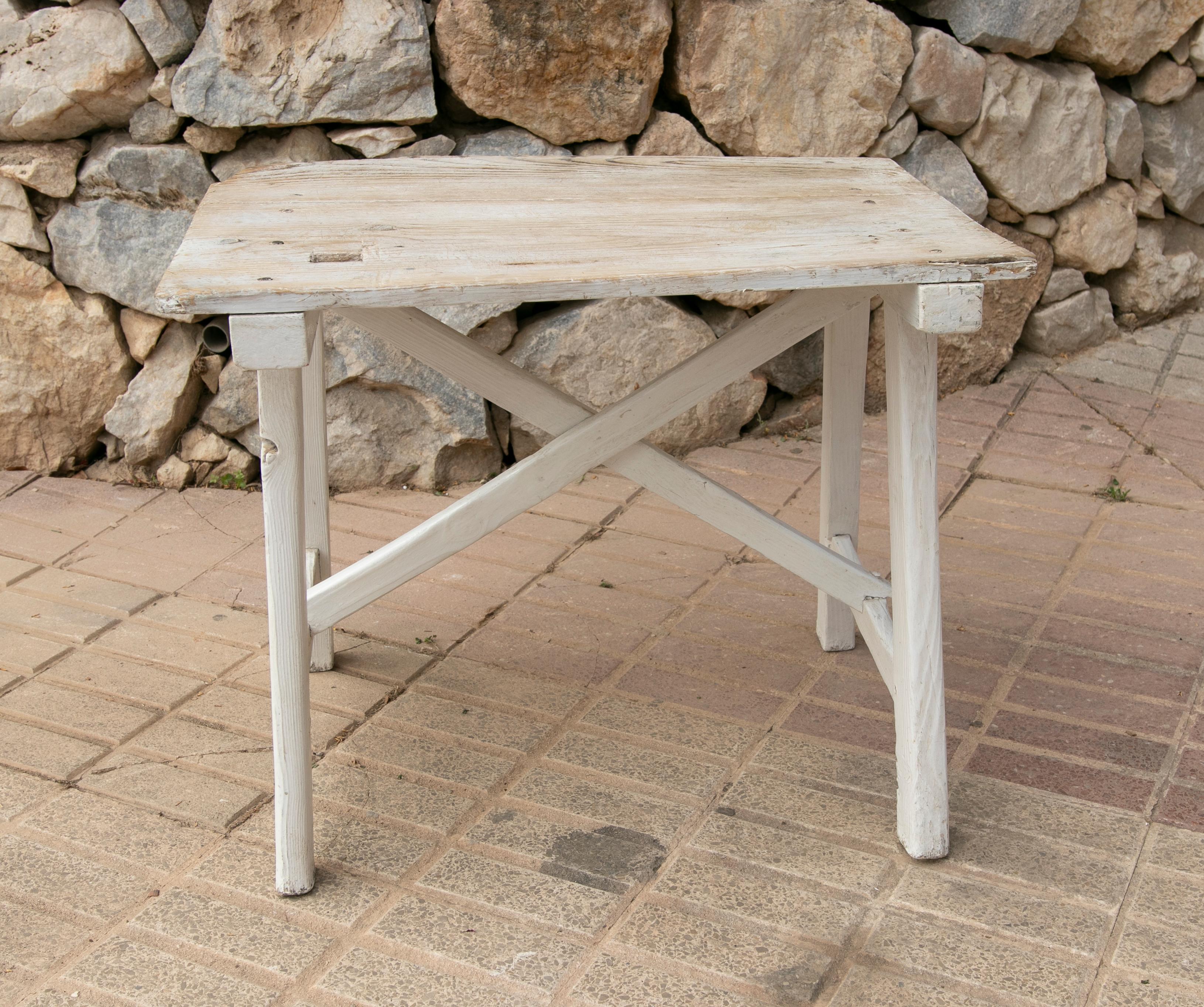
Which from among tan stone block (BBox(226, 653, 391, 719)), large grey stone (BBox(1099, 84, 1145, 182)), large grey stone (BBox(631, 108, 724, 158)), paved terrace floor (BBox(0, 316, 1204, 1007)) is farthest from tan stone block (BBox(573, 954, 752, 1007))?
large grey stone (BBox(1099, 84, 1145, 182))

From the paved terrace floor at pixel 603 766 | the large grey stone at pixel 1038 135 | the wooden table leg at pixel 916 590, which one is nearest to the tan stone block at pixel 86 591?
the paved terrace floor at pixel 603 766

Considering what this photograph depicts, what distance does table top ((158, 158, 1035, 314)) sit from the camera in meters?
1.71

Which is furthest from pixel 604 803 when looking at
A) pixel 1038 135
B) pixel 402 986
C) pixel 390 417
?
pixel 1038 135

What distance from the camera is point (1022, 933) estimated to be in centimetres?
190

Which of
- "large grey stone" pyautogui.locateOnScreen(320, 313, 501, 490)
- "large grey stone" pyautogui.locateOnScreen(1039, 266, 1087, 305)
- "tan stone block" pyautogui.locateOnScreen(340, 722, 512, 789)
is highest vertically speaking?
"large grey stone" pyautogui.locateOnScreen(1039, 266, 1087, 305)

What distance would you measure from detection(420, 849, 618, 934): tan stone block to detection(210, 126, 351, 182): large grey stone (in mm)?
1986

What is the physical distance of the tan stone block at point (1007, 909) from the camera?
1.89 metres

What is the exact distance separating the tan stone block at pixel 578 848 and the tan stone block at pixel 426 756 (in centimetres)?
12

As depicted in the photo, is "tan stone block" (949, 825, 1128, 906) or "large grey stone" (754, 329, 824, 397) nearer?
"tan stone block" (949, 825, 1128, 906)

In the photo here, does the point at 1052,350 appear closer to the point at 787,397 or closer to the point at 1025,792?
the point at 787,397

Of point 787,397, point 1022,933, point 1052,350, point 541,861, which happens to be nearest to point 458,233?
point 541,861

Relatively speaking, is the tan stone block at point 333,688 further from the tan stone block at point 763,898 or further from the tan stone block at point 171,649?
the tan stone block at point 763,898

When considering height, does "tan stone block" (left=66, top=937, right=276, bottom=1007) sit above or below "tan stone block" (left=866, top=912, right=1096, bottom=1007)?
above

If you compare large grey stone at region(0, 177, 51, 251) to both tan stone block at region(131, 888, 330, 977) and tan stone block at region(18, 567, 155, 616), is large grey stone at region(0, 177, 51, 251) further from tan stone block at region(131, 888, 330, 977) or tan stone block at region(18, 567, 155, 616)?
tan stone block at region(131, 888, 330, 977)
